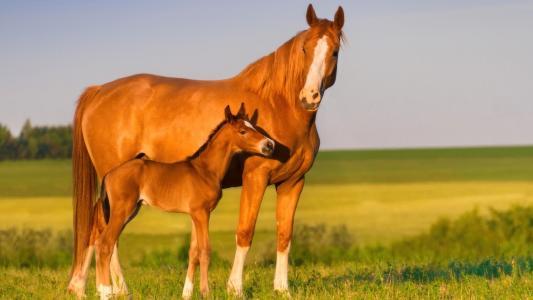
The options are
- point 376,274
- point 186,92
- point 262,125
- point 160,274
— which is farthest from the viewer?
point 160,274

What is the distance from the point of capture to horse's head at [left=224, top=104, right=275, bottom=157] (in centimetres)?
955

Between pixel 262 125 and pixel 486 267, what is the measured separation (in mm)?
5232

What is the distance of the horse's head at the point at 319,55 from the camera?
9.79 meters

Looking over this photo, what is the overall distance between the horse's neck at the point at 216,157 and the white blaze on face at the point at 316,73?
1.03 meters

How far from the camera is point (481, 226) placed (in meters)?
18.2

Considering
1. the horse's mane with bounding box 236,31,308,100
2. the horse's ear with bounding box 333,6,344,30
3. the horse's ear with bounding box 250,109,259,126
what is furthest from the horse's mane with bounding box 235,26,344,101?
the horse's ear with bounding box 250,109,259,126

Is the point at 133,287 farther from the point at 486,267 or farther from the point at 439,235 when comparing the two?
the point at 439,235

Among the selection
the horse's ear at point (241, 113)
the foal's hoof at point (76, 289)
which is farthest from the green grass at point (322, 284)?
the horse's ear at point (241, 113)

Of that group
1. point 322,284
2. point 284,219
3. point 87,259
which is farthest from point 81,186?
point 322,284

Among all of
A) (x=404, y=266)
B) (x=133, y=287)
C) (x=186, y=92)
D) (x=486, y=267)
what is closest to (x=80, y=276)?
(x=133, y=287)

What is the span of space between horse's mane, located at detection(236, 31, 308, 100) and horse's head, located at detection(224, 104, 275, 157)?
34.3 inches

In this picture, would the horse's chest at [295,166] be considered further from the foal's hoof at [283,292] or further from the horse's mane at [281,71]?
the foal's hoof at [283,292]

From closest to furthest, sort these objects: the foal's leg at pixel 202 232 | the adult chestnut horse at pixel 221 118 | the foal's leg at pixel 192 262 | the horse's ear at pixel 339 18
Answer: the foal's leg at pixel 202 232
the foal's leg at pixel 192 262
the adult chestnut horse at pixel 221 118
the horse's ear at pixel 339 18

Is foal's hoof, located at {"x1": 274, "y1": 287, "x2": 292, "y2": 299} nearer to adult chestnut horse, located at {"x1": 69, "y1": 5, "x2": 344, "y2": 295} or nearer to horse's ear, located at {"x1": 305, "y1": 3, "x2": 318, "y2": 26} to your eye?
adult chestnut horse, located at {"x1": 69, "y1": 5, "x2": 344, "y2": 295}
